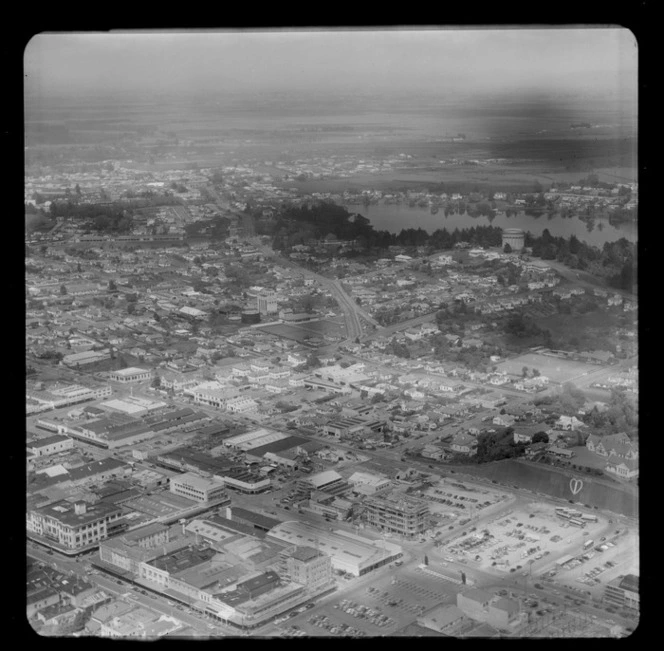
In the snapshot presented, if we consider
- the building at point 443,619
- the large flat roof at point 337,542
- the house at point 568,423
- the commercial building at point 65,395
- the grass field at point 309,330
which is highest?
the grass field at point 309,330

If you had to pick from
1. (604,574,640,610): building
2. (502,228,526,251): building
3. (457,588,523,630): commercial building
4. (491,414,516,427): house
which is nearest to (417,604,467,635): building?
(457,588,523,630): commercial building

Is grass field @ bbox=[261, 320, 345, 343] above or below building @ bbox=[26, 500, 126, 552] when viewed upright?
above

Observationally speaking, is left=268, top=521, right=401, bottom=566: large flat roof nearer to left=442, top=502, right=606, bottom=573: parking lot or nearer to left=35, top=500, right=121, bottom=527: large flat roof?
left=442, top=502, right=606, bottom=573: parking lot

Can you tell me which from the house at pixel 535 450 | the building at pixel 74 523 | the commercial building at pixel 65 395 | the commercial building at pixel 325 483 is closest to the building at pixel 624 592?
the house at pixel 535 450

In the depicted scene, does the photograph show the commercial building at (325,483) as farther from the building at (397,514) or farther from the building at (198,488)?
the building at (198,488)

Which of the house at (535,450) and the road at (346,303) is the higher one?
the road at (346,303)

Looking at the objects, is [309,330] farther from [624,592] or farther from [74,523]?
[624,592]
